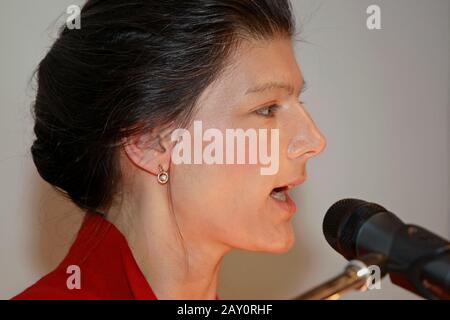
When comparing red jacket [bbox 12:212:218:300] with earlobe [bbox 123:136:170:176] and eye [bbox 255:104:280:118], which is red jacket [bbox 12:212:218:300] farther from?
eye [bbox 255:104:280:118]

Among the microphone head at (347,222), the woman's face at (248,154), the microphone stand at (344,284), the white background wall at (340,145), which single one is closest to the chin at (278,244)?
the woman's face at (248,154)

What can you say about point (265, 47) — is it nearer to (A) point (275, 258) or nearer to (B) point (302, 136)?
(B) point (302, 136)

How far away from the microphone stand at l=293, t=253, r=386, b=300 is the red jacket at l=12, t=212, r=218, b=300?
0.31 meters

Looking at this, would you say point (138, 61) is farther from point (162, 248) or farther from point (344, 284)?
point (344, 284)

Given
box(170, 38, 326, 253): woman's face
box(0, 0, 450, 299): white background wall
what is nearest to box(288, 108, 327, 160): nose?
box(170, 38, 326, 253): woman's face

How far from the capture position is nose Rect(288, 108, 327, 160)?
698mm

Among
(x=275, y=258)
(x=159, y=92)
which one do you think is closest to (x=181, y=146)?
(x=159, y=92)

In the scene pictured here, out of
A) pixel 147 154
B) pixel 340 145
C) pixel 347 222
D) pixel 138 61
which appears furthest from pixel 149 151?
pixel 340 145

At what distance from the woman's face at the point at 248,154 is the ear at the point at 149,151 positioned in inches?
0.7

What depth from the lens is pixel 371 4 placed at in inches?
44.1

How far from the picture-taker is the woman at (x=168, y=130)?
672 millimetres

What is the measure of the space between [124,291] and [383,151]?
674 millimetres

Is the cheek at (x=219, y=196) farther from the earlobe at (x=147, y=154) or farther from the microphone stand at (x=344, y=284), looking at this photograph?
the microphone stand at (x=344, y=284)

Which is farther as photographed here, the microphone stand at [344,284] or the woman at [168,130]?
the woman at [168,130]
